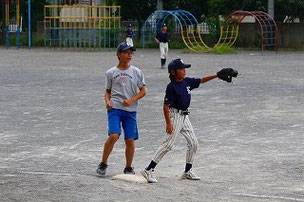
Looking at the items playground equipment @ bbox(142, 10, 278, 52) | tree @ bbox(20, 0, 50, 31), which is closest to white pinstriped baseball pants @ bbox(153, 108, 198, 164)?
playground equipment @ bbox(142, 10, 278, 52)

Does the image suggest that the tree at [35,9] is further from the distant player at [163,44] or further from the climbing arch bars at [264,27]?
the distant player at [163,44]

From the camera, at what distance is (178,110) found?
10.2 meters

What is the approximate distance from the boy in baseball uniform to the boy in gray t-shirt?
422mm

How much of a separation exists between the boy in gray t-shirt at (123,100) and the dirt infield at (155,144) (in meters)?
0.43

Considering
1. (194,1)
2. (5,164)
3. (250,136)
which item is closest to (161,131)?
(250,136)

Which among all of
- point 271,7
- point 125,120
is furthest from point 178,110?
point 271,7

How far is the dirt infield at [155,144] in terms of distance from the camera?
9.36 m

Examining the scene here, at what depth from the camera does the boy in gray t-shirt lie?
34.0 ft

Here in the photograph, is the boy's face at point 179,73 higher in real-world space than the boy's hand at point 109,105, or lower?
higher

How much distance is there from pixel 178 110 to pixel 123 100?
715 mm

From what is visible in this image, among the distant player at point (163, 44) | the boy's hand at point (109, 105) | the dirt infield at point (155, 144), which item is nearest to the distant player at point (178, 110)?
the dirt infield at point (155, 144)

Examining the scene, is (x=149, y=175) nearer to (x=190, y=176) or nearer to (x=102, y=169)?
(x=190, y=176)

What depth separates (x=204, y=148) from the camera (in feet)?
42.1

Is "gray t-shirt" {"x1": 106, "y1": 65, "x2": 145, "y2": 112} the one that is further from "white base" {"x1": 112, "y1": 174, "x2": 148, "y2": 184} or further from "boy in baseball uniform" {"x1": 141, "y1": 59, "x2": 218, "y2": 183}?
"white base" {"x1": 112, "y1": 174, "x2": 148, "y2": 184}
